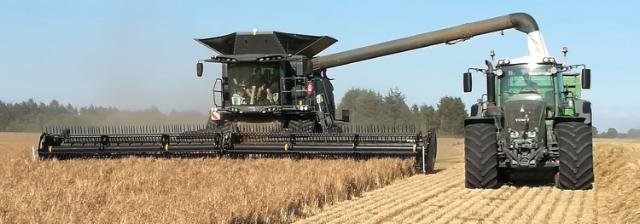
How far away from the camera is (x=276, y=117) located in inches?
505

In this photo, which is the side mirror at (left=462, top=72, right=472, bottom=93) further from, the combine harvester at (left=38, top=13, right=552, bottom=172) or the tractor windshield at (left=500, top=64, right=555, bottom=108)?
the combine harvester at (left=38, top=13, right=552, bottom=172)

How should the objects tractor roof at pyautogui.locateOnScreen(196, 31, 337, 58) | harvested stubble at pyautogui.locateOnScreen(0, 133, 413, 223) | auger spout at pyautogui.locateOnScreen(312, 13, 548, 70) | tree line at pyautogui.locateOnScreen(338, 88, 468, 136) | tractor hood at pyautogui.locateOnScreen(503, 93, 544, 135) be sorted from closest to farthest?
harvested stubble at pyautogui.locateOnScreen(0, 133, 413, 223), tractor hood at pyautogui.locateOnScreen(503, 93, 544, 135), tractor roof at pyautogui.locateOnScreen(196, 31, 337, 58), auger spout at pyautogui.locateOnScreen(312, 13, 548, 70), tree line at pyautogui.locateOnScreen(338, 88, 468, 136)

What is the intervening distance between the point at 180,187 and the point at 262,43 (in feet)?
19.5

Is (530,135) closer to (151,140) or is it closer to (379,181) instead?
(379,181)

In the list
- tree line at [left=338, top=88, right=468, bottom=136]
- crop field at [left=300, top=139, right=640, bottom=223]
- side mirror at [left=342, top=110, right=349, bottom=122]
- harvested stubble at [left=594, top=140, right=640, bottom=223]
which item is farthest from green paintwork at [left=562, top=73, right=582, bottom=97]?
tree line at [left=338, top=88, right=468, bottom=136]

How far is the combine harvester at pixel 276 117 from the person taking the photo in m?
10.8

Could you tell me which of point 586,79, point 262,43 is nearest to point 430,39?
point 262,43

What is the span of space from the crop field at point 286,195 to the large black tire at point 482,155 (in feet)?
0.62

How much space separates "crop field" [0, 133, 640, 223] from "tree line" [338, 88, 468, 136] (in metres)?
31.3

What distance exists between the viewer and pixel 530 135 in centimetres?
883

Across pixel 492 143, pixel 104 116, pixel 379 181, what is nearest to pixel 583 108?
pixel 492 143

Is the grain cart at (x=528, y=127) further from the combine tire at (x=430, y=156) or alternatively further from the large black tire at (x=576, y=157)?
the combine tire at (x=430, y=156)

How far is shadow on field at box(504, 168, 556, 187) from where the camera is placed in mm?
9430

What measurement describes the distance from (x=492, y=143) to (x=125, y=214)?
16.7ft
